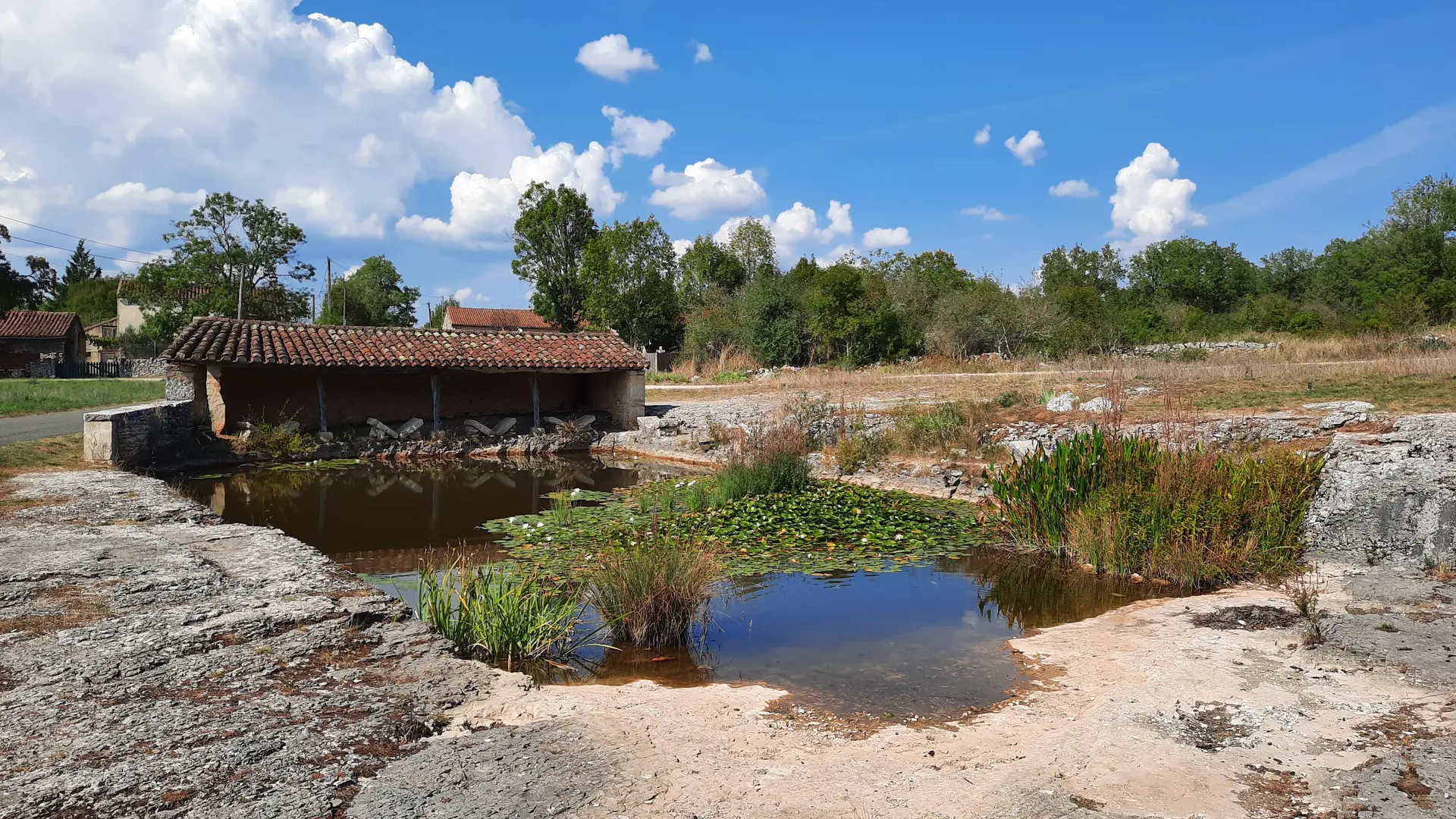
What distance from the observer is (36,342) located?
156 feet

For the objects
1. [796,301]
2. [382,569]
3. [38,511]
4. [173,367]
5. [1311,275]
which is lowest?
[382,569]

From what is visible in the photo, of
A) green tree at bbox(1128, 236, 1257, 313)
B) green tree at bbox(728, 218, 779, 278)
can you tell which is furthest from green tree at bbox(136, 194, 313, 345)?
green tree at bbox(1128, 236, 1257, 313)

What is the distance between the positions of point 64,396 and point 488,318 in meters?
38.4

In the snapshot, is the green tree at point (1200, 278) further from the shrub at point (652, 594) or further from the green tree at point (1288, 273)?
the shrub at point (652, 594)

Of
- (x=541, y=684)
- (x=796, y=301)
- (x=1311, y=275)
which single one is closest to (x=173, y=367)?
(x=541, y=684)

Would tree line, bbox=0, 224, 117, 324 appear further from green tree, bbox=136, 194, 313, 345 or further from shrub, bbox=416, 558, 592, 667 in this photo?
shrub, bbox=416, 558, 592, 667

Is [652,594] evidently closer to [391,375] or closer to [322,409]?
[322,409]

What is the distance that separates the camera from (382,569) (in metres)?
9.34

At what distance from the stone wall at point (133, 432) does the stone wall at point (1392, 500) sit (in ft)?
53.7

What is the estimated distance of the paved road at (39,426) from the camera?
51.7 ft

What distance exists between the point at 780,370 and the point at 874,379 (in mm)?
6402

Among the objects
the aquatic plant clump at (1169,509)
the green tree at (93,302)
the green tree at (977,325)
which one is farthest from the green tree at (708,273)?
the green tree at (93,302)

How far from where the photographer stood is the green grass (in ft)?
73.3

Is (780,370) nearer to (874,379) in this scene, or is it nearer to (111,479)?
(874,379)
